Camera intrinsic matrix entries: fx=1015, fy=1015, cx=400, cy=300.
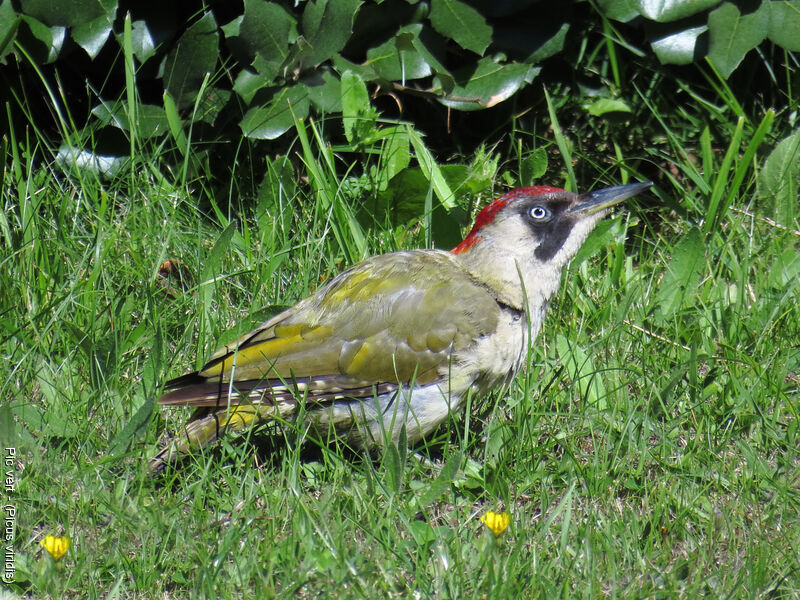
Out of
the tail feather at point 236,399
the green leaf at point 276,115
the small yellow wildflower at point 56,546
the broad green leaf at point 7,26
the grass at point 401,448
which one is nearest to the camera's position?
the small yellow wildflower at point 56,546

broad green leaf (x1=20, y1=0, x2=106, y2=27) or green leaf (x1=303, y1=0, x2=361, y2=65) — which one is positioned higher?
broad green leaf (x1=20, y1=0, x2=106, y2=27)

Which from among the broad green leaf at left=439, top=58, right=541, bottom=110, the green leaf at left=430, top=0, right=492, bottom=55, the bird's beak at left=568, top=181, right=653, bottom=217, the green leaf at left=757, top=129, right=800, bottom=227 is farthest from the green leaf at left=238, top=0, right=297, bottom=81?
the green leaf at left=757, top=129, right=800, bottom=227

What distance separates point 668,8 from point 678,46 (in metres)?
0.21

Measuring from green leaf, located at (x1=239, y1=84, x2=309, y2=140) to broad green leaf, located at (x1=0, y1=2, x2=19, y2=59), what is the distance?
98cm

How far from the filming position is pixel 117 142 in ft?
15.4

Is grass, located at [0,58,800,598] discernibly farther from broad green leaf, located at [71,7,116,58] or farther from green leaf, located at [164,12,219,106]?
broad green leaf, located at [71,7,116,58]

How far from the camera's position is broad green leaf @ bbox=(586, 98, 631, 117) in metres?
4.92

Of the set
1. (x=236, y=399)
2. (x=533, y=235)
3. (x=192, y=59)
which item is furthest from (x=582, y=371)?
(x=192, y=59)

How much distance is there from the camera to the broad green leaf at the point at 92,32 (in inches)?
168

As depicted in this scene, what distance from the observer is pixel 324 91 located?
448 centimetres

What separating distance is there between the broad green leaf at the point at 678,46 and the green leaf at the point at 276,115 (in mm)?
1559

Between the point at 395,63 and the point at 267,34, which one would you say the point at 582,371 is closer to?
the point at 395,63

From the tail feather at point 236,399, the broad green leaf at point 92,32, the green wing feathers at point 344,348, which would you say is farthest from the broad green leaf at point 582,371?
the broad green leaf at point 92,32

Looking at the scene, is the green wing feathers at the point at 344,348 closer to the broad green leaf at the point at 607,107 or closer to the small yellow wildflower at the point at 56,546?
the small yellow wildflower at the point at 56,546
